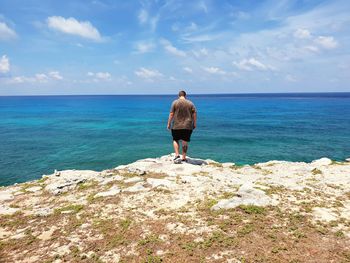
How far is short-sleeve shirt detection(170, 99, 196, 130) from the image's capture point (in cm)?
1260

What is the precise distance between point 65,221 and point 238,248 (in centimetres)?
513

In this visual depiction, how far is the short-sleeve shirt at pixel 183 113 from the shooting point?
12.6m

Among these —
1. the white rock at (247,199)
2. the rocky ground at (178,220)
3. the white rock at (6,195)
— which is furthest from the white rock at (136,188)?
the white rock at (6,195)

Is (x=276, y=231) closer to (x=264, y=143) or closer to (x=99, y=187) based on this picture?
(x=99, y=187)

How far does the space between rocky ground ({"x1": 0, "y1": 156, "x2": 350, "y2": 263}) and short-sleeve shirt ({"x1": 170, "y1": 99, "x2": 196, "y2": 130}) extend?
2.89 meters

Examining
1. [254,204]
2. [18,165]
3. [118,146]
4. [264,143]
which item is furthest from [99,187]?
[264,143]

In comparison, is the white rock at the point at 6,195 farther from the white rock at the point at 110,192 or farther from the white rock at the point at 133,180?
the white rock at the point at 133,180

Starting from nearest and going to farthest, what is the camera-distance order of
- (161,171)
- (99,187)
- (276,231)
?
(276,231)
(99,187)
(161,171)

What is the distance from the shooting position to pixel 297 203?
8.17 meters

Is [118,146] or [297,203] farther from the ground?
[297,203]

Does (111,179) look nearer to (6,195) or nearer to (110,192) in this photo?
(110,192)

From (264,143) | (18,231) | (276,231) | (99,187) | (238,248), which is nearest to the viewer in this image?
(238,248)

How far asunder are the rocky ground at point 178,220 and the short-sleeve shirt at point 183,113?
2887 millimetres

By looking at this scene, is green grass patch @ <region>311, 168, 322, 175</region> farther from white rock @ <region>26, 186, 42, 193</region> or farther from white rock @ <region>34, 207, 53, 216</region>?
white rock @ <region>26, 186, 42, 193</region>
